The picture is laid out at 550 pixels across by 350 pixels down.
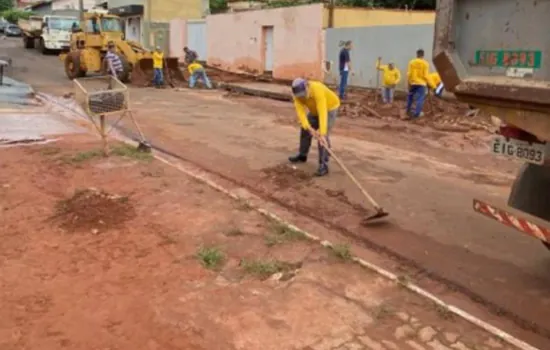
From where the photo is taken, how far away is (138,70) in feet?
70.0

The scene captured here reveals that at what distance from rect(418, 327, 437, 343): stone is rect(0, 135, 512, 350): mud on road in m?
0.01

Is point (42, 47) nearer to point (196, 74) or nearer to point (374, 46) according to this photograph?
point (196, 74)

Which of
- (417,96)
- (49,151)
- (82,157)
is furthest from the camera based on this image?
(417,96)

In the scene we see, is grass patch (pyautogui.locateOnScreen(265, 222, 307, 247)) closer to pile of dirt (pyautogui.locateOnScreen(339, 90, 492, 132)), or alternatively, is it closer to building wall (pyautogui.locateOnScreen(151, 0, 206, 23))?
pile of dirt (pyautogui.locateOnScreen(339, 90, 492, 132))

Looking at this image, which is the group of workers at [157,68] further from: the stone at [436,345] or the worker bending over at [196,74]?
the stone at [436,345]

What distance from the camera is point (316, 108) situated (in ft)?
25.0

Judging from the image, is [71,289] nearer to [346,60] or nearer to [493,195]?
[493,195]

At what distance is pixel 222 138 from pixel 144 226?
5.13m

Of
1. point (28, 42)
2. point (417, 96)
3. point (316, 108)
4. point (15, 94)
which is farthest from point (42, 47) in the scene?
point (316, 108)

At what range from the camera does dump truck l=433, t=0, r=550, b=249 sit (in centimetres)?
362

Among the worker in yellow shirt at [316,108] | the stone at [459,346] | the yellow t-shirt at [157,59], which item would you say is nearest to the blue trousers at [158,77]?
the yellow t-shirt at [157,59]

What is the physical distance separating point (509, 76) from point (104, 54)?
20.2 meters

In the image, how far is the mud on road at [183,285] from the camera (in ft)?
12.3

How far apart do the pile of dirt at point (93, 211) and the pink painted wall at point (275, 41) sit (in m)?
15.3
